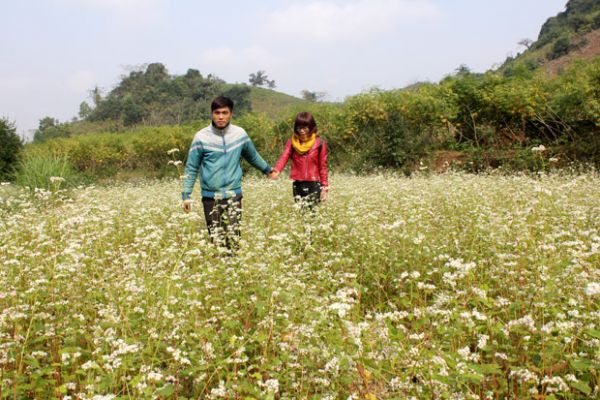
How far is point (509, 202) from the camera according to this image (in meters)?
6.84

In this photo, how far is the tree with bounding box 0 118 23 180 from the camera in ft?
53.4

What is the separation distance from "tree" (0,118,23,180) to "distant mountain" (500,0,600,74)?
49.7 metres

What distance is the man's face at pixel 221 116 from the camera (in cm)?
511

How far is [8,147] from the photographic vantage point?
16547 millimetres

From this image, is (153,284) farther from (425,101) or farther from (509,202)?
(425,101)

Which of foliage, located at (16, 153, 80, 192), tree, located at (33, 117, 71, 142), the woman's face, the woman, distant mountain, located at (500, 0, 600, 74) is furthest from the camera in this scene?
tree, located at (33, 117, 71, 142)

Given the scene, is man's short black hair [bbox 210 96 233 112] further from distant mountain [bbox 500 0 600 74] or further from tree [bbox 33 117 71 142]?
tree [bbox 33 117 71 142]

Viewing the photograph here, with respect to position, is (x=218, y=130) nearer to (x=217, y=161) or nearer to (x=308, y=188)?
(x=217, y=161)

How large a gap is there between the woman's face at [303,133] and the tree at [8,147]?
14.5 metres

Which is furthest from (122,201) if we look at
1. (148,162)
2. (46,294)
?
(148,162)

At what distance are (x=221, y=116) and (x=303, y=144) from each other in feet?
5.34

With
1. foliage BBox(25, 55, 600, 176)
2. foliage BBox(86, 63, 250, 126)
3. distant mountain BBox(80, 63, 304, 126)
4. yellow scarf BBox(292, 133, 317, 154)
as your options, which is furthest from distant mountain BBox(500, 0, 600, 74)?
yellow scarf BBox(292, 133, 317, 154)

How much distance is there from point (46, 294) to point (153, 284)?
0.79 metres

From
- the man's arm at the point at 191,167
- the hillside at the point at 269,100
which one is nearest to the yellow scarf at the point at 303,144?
the man's arm at the point at 191,167
